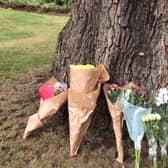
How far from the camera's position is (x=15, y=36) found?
9289 mm

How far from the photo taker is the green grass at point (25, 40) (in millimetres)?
6621

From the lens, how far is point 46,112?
404cm

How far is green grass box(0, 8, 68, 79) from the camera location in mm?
6621

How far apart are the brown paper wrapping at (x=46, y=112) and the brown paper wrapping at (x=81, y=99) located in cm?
10

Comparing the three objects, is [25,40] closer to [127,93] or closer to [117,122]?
[117,122]

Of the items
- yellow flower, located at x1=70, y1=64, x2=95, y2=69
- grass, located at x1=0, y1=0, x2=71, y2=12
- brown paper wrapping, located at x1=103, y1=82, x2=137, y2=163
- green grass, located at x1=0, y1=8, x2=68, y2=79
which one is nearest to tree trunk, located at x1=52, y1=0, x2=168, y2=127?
yellow flower, located at x1=70, y1=64, x2=95, y2=69

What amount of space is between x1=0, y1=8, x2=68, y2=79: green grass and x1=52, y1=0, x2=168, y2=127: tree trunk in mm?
1803

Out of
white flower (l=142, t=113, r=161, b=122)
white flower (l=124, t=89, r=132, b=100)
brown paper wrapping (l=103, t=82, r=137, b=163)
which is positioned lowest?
brown paper wrapping (l=103, t=82, r=137, b=163)

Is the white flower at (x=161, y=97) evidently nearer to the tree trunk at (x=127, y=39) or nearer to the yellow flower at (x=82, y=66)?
the tree trunk at (x=127, y=39)

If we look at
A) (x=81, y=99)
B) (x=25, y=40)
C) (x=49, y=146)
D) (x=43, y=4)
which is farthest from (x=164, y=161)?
(x=43, y=4)

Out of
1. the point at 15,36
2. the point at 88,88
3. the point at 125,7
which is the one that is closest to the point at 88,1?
the point at 125,7

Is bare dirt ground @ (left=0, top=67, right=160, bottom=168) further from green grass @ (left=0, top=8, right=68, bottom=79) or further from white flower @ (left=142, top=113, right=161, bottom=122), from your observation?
green grass @ (left=0, top=8, right=68, bottom=79)

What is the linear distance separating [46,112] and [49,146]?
0.92 feet

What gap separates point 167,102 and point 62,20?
8.76 meters
